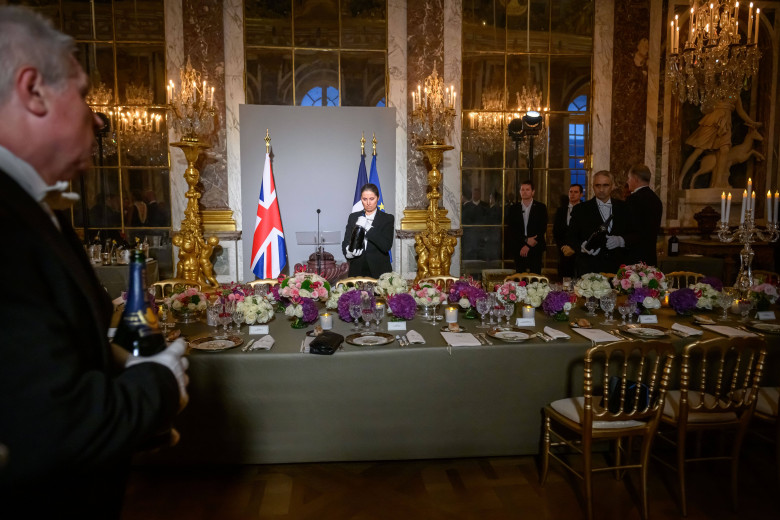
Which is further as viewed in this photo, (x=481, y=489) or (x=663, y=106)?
(x=663, y=106)

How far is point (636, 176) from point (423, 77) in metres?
3.45

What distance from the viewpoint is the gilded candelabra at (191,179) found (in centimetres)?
620

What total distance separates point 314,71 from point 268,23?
0.87 m

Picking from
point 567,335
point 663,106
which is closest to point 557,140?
point 663,106

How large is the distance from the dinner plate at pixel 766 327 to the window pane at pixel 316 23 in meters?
6.18

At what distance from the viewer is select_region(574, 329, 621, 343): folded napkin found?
9.63 feet

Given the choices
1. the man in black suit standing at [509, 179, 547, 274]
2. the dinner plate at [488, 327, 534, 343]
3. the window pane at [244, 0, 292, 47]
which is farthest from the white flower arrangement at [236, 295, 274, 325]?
the window pane at [244, 0, 292, 47]

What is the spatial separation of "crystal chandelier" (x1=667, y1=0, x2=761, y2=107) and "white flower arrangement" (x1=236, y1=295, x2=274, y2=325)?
435 centimetres

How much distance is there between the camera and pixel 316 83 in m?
7.49

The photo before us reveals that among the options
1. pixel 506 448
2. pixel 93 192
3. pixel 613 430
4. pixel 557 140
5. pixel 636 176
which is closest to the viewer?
pixel 613 430

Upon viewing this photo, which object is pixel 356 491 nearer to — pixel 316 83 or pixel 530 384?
pixel 530 384

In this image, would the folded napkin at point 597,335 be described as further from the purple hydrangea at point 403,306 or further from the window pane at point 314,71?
the window pane at point 314,71

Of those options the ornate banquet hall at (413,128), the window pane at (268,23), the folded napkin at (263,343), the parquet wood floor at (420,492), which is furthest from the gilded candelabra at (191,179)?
the parquet wood floor at (420,492)

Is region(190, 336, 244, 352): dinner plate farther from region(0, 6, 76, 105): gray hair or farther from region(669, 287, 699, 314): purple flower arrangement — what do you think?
region(669, 287, 699, 314): purple flower arrangement
